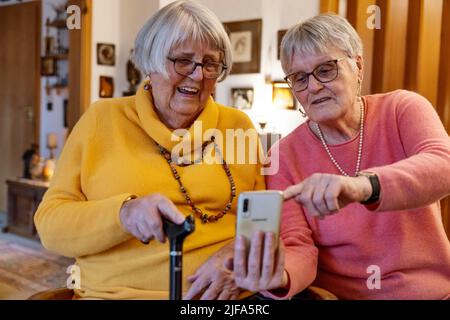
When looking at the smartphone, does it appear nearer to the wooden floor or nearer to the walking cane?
the walking cane

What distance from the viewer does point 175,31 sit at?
1.04 metres

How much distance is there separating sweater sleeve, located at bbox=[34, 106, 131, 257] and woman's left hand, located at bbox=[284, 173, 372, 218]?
34cm

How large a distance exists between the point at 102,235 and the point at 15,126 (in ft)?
13.3

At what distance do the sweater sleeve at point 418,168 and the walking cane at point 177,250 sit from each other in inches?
13.3

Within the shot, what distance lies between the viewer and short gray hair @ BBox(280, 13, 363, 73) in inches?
41.3

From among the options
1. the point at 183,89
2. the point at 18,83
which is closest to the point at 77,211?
the point at 183,89

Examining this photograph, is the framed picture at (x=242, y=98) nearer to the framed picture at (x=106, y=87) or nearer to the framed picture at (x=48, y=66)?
the framed picture at (x=106, y=87)

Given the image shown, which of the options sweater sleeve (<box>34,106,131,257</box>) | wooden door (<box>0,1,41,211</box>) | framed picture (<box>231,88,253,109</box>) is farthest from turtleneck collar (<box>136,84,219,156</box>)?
wooden door (<box>0,1,41,211</box>)

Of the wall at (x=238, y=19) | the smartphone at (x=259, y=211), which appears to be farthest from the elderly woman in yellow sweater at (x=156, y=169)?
the wall at (x=238, y=19)

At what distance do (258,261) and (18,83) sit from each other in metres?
4.37

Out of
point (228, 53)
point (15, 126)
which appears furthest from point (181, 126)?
point (15, 126)

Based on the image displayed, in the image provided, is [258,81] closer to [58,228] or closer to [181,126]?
[181,126]

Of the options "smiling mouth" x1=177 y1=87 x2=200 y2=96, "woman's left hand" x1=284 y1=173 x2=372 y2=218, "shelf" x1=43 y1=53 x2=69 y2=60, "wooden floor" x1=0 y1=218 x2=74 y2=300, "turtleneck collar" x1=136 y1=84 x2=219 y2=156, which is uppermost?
"shelf" x1=43 y1=53 x2=69 y2=60

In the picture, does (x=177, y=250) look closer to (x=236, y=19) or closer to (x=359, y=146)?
(x=359, y=146)
